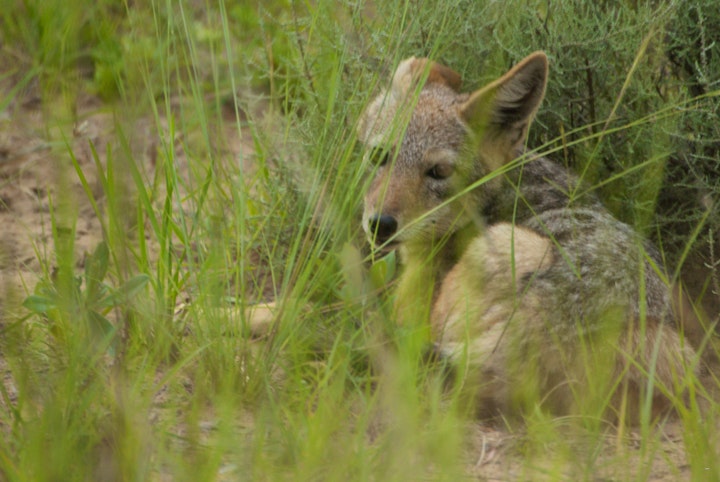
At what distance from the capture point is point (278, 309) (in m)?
3.06

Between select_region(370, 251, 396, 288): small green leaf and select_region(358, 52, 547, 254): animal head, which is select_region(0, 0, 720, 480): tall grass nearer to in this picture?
select_region(370, 251, 396, 288): small green leaf

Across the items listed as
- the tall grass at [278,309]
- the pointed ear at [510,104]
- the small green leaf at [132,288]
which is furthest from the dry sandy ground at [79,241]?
the pointed ear at [510,104]

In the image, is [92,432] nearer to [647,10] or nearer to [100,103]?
[647,10]

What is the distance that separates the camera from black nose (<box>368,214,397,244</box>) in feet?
12.1

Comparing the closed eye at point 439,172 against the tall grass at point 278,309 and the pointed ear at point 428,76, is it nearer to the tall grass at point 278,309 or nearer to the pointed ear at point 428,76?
the pointed ear at point 428,76

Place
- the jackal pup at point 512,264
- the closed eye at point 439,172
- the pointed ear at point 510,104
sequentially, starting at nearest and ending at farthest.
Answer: the jackal pup at point 512,264
the pointed ear at point 510,104
the closed eye at point 439,172

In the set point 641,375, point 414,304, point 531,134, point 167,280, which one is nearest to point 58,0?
point 167,280

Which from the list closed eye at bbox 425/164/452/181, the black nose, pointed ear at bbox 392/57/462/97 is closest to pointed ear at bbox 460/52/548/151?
closed eye at bbox 425/164/452/181

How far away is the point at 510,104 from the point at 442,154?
0.38 metres

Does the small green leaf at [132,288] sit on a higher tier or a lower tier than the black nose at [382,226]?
higher

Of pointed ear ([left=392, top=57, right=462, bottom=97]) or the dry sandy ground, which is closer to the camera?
the dry sandy ground

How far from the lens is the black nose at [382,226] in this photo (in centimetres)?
370

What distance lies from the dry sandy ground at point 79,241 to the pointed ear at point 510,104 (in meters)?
1.13

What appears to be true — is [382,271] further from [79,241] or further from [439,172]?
[79,241]
